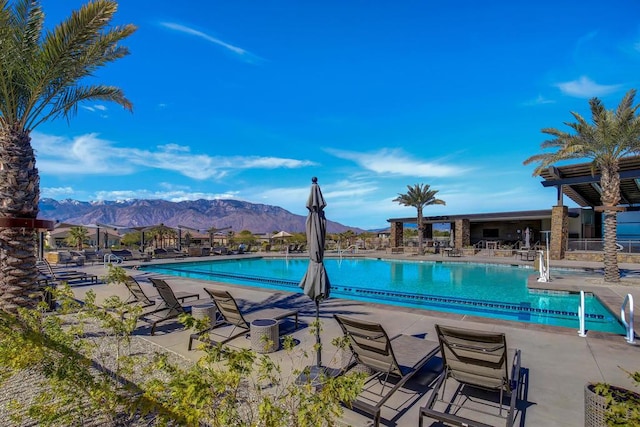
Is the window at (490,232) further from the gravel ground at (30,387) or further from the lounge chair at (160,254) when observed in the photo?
the gravel ground at (30,387)

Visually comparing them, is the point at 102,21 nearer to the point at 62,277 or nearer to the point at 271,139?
the point at 62,277

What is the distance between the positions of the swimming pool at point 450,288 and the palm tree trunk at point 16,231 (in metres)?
7.79

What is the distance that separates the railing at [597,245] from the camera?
18.4 metres

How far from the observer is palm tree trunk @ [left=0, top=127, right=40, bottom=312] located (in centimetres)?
505

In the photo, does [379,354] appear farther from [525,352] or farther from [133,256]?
[133,256]

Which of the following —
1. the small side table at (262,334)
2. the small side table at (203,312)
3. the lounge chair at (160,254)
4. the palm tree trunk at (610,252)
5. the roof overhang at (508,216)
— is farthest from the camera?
the roof overhang at (508,216)

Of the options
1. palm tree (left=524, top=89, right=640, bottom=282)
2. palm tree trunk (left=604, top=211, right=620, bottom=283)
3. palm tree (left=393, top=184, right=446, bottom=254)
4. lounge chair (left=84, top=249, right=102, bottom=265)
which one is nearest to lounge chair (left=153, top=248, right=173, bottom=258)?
lounge chair (left=84, top=249, right=102, bottom=265)

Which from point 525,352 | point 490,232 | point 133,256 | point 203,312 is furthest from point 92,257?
point 490,232

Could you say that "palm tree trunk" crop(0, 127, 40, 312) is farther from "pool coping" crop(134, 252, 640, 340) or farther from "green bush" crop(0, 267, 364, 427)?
"pool coping" crop(134, 252, 640, 340)

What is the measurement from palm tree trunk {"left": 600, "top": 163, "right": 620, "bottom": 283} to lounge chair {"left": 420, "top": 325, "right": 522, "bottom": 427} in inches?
434

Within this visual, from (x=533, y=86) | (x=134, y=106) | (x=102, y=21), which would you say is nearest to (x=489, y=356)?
(x=102, y=21)

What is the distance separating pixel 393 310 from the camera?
7055mm

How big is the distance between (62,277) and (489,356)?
13.2 m

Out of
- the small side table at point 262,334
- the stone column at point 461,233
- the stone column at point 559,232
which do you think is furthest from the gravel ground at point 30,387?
the stone column at point 461,233
